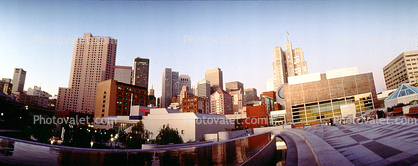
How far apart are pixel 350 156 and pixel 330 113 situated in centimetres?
8106

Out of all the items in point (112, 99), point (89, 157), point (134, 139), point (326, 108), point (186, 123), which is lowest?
point (134, 139)

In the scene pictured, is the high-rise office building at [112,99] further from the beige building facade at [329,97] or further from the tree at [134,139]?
the beige building facade at [329,97]

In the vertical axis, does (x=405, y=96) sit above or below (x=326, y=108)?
above

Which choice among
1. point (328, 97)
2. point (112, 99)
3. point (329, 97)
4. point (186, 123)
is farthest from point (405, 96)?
point (112, 99)

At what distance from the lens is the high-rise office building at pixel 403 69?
4944 inches

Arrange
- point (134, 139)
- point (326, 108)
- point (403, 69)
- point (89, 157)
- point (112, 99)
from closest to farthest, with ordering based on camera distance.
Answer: point (89, 157) → point (134, 139) → point (326, 108) → point (112, 99) → point (403, 69)

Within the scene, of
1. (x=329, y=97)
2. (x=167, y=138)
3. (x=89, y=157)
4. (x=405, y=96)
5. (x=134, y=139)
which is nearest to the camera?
(x=89, y=157)

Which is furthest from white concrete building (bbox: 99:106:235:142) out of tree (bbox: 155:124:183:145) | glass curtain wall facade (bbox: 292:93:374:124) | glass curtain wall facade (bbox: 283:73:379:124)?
glass curtain wall facade (bbox: 292:93:374:124)

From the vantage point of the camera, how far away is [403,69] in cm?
13200

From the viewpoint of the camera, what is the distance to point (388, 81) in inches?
6102

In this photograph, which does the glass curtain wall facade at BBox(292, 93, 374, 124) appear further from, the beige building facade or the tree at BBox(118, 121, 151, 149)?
the tree at BBox(118, 121, 151, 149)

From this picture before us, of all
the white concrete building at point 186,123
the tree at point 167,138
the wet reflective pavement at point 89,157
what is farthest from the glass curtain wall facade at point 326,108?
the wet reflective pavement at point 89,157

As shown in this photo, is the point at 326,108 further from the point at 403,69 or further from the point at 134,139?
the point at 403,69

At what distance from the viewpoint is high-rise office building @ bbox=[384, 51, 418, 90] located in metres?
126
